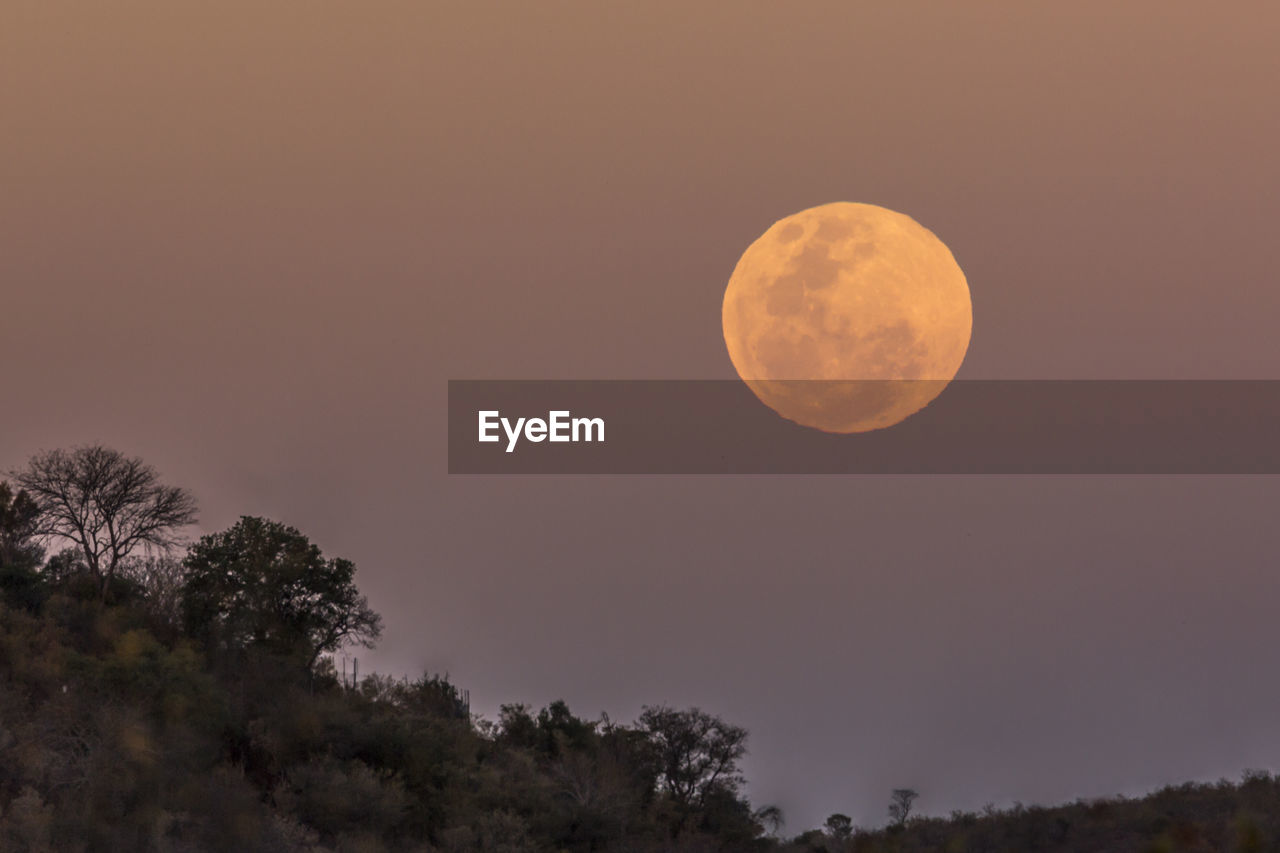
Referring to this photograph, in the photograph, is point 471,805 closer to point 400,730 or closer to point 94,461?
point 400,730

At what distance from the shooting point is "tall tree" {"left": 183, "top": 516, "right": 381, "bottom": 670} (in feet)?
245

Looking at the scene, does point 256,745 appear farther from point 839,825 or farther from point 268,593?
point 839,825

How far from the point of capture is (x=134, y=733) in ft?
182

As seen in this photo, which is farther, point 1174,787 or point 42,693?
point 1174,787

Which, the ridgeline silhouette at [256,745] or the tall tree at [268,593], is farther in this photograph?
the tall tree at [268,593]

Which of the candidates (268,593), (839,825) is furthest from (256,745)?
(839,825)

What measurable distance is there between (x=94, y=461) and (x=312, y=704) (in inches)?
876

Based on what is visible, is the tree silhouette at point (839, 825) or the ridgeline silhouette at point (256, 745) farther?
the tree silhouette at point (839, 825)

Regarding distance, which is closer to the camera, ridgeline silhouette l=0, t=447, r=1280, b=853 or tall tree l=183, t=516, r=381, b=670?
ridgeline silhouette l=0, t=447, r=1280, b=853

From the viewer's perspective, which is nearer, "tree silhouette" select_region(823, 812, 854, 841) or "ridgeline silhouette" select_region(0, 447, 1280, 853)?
"ridgeline silhouette" select_region(0, 447, 1280, 853)

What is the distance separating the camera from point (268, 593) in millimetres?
75000

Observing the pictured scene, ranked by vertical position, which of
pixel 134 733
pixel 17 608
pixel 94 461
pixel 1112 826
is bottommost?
pixel 1112 826

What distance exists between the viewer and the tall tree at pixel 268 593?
74.6 metres

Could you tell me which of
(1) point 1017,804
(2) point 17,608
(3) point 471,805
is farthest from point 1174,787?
(2) point 17,608
